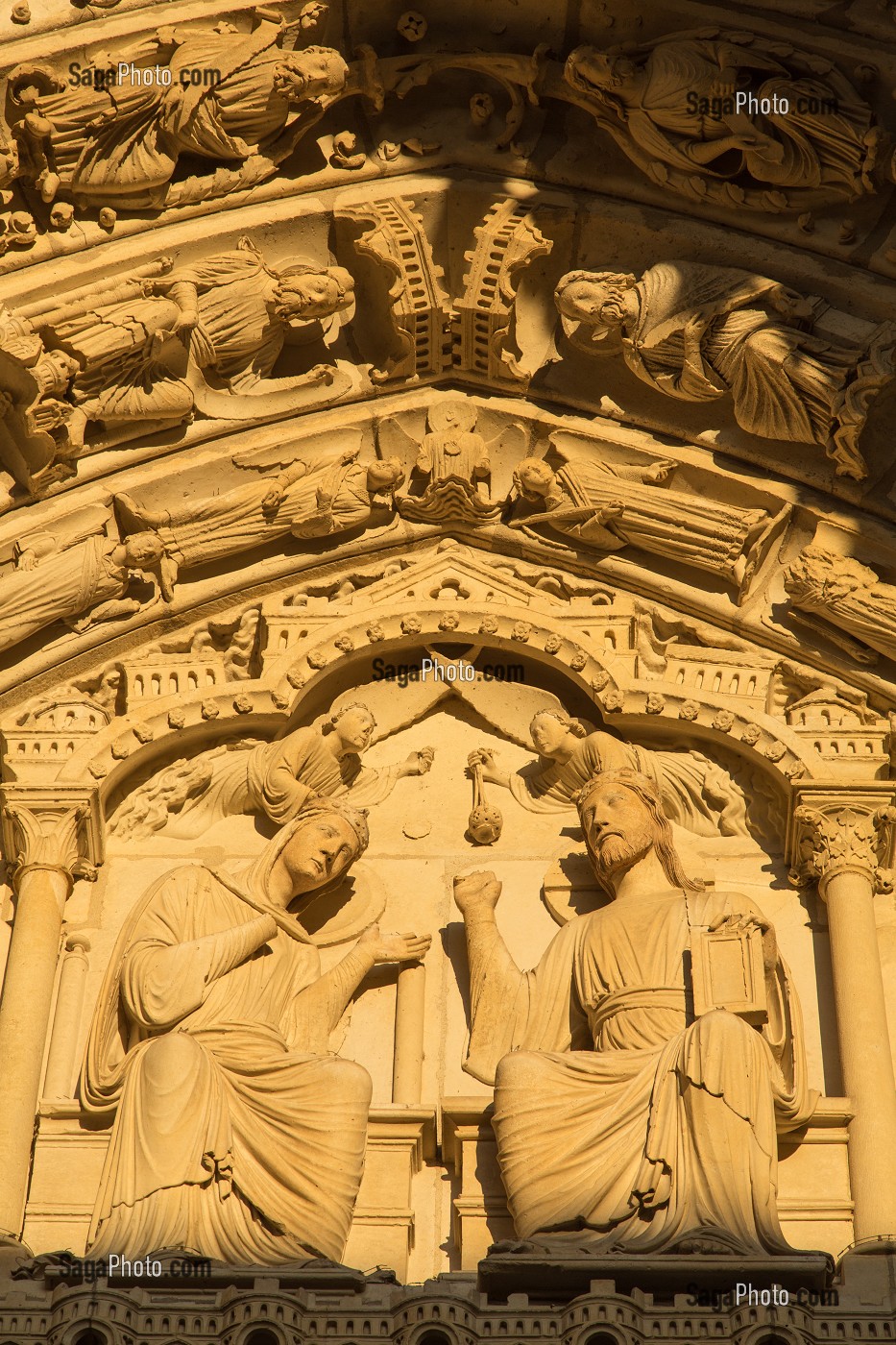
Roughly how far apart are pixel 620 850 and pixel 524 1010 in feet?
2.39

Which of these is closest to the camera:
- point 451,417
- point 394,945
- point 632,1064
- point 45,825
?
point 632,1064

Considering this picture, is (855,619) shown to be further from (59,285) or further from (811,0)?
(59,285)

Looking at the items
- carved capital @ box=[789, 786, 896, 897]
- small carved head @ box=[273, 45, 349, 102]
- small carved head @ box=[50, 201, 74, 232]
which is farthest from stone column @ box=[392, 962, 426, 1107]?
Result: small carved head @ box=[273, 45, 349, 102]

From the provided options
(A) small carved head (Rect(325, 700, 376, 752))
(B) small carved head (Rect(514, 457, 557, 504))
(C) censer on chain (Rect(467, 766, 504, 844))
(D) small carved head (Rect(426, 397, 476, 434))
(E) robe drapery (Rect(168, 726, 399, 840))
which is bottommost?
(C) censer on chain (Rect(467, 766, 504, 844))

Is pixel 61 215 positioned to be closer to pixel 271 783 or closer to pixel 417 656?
pixel 417 656

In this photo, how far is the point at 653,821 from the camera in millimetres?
10469

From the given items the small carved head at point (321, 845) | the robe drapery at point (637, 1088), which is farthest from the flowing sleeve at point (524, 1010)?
the small carved head at point (321, 845)

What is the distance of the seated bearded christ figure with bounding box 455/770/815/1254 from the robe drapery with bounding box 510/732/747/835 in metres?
0.34

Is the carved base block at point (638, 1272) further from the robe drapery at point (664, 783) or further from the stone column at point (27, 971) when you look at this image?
the robe drapery at point (664, 783)

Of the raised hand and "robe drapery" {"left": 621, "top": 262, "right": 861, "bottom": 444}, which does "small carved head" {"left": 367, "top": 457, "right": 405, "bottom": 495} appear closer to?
"robe drapery" {"left": 621, "top": 262, "right": 861, "bottom": 444}

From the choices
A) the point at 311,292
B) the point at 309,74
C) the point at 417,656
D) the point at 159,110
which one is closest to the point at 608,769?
the point at 417,656

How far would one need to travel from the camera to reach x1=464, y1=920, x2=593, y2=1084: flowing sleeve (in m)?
9.95

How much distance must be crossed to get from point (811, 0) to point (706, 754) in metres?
3.16

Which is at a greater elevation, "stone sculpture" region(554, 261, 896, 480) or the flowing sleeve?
"stone sculpture" region(554, 261, 896, 480)
